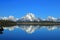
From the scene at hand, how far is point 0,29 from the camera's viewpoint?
29.0 metres
